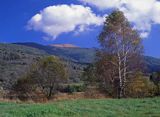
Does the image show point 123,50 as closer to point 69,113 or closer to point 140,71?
point 140,71

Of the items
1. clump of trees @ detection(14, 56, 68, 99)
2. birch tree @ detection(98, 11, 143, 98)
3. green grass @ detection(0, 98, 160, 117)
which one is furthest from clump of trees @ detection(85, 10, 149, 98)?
clump of trees @ detection(14, 56, 68, 99)

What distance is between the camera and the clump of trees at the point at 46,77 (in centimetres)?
8075

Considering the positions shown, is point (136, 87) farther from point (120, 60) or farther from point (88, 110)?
point (88, 110)

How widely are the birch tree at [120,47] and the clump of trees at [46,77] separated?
31089 millimetres

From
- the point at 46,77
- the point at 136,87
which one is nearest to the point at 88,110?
the point at 136,87

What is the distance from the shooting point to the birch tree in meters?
49.1

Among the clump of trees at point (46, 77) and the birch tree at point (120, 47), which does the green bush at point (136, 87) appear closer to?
the birch tree at point (120, 47)

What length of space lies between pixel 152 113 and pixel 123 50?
23.4 m

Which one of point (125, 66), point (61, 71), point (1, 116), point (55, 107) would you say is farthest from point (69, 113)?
point (61, 71)

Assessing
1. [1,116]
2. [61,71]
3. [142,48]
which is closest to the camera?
[1,116]

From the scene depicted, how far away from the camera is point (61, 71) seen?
8069 centimetres

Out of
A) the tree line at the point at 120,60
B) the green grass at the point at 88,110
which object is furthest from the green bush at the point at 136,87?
the green grass at the point at 88,110

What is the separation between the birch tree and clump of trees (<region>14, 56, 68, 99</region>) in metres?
31.1

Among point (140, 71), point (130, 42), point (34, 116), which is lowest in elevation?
point (34, 116)
